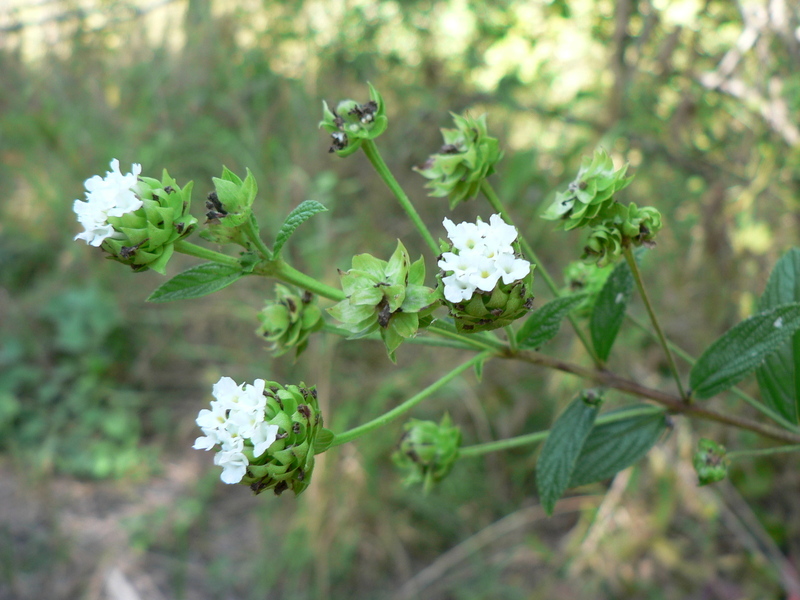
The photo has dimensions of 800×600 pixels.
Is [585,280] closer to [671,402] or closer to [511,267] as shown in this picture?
[671,402]

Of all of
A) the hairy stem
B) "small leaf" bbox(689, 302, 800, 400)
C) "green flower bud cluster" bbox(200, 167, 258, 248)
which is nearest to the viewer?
"green flower bud cluster" bbox(200, 167, 258, 248)

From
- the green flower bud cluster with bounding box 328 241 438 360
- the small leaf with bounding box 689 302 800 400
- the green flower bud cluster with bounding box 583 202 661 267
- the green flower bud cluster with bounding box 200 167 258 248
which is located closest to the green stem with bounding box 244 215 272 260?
the green flower bud cluster with bounding box 200 167 258 248

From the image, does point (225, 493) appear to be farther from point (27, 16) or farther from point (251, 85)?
point (27, 16)

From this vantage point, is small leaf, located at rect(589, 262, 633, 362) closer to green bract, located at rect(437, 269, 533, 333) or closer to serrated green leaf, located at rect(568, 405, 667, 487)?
serrated green leaf, located at rect(568, 405, 667, 487)

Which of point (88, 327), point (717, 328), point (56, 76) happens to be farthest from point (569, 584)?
point (56, 76)

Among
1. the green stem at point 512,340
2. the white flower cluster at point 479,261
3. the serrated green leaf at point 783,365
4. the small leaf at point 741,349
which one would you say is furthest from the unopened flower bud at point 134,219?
the serrated green leaf at point 783,365

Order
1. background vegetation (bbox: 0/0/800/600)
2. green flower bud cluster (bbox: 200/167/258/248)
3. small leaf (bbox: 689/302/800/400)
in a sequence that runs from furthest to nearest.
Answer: background vegetation (bbox: 0/0/800/600) → small leaf (bbox: 689/302/800/400) → green flower bud cluster (bbox: 200/167/258/248)

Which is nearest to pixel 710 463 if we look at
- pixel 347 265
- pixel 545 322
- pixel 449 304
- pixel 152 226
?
pixel 545 322
